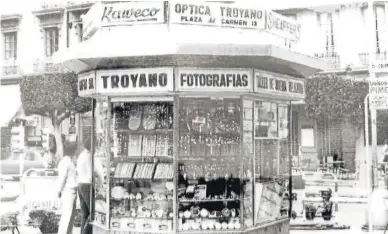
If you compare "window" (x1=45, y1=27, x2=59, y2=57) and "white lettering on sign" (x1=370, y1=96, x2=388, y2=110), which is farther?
"window" (x1=45, y1=27, x2=59, y2=57)

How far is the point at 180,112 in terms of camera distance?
6172 mm

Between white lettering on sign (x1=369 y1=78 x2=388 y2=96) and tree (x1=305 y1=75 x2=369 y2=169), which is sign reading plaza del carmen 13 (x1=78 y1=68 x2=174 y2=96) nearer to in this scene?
white lettering on sign (x1=369 y1=78 x2=388 y2=96)

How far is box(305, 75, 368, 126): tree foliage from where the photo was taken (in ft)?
62.6

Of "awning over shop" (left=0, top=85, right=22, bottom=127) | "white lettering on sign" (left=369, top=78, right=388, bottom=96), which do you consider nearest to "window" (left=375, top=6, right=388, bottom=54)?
"white lettering on sign" (left=369, top=78, right=388, bottom=96)

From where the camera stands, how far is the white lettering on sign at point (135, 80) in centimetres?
596

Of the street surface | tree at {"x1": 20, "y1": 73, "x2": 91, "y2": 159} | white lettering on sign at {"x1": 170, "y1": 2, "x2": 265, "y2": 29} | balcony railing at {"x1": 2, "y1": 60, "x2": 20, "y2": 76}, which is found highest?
balcony railing at {"x1": 2, "y1": 60, "x2": 20, "y2": 76}

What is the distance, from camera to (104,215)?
663 centimetres

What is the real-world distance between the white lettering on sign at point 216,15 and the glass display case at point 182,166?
2.91ft

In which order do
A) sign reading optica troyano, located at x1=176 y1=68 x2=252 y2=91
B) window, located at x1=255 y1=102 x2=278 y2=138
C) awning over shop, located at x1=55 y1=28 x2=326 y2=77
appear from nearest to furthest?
awning over shop, located at x1=55 y1=28 x2=326 y2=77, sign reading optica troyano, located at x1=176 y1=68 x2=252 y2=91, window, located at x1=255 y1=102 x2=278 y2=138

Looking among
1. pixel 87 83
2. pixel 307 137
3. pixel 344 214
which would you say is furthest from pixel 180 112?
pixel 307 137

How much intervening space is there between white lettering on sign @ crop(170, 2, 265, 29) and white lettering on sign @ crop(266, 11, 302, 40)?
0.20 meters

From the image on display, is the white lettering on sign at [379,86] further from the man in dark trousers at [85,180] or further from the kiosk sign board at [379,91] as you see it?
the man in dark trousers at [85,180]

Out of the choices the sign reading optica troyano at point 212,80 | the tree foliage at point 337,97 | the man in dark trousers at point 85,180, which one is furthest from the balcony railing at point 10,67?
the sign reading optica troyano at point 212,80

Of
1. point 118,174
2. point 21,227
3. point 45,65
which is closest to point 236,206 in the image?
point 118,174
